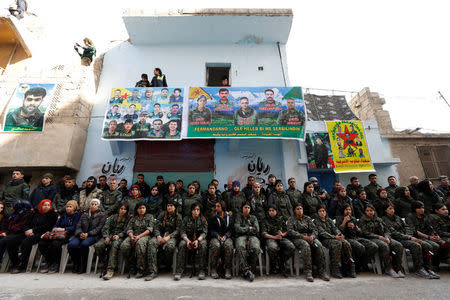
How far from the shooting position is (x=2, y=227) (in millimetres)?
4238

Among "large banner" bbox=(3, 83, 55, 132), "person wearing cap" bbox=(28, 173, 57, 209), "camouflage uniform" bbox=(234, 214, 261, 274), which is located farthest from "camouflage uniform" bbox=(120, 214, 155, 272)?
"large banner" bbox=(3, 83, 55, 132)

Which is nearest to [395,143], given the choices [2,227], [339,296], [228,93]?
[228,93]

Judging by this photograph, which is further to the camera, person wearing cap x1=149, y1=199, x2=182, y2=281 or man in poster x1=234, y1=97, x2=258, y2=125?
man in poster x1=234, y1=97, x2=258, y2=125

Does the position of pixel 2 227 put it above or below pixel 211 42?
below

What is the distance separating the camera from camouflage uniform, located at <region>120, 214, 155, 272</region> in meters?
3.69

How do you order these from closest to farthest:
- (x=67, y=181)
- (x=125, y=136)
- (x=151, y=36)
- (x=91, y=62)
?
(x=67, y=181)
(x=125, y=136)
(x=91, y=62)
(x=151, y=36)

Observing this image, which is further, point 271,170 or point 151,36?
point 151,36

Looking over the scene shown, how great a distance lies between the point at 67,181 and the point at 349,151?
26.8 feet

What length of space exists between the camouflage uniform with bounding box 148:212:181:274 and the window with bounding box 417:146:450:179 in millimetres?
9015

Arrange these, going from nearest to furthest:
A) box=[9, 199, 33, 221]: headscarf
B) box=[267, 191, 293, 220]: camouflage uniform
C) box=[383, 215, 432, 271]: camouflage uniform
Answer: box=[383, 215, 432, 271]: camouflage uniform
box=[9, 199, 33, 221]: headscarf
box=[267, 191, 293, 220]: camouflage uniform

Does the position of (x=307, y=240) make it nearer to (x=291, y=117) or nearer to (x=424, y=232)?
A: (x=424, y=232)

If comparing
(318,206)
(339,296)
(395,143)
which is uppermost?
(395,143)

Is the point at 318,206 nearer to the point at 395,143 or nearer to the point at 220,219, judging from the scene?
the point at 220,219

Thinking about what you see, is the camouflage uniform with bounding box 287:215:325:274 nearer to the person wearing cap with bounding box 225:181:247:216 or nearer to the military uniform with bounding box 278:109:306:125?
the person wearing cap with bounding box 225:181:247:216
